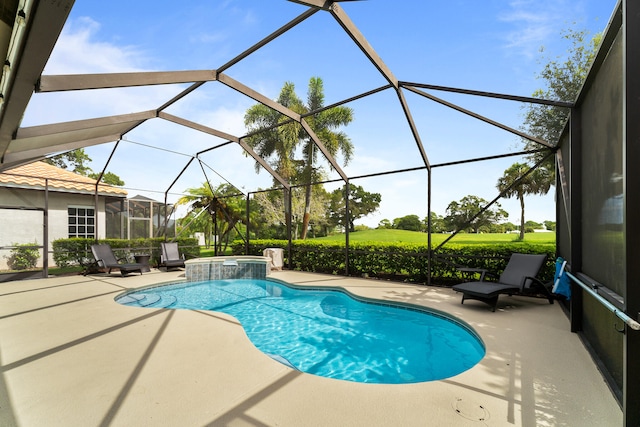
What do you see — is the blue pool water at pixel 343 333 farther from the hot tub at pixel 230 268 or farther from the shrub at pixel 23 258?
the shrub at pixel 23 258

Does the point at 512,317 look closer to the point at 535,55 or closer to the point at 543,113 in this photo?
the point at 543,113

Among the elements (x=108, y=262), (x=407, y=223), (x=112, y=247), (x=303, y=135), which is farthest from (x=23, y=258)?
(x=407, y=223)

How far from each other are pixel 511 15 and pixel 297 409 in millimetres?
11950

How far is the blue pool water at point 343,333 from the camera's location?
4082 millimetres

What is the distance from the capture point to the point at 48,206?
1159cm

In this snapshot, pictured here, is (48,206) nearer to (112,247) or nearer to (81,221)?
(81,221)

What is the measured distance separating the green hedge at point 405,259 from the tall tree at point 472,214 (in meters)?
23.0

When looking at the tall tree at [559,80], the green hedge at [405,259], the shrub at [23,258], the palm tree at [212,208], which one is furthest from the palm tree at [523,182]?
the shrub at [23,258]

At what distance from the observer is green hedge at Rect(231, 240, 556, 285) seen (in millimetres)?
7387

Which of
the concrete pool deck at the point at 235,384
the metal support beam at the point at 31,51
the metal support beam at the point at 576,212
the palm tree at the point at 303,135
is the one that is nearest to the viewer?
the metal support beam at the point at 31,51

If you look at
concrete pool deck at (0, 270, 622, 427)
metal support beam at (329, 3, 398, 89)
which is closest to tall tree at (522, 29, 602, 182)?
metal support beam at (329, 3, 398, 89)

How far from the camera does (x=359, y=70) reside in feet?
22.9

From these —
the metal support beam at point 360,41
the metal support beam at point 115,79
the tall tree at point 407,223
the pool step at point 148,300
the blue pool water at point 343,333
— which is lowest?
the blue pool water at point 343,333

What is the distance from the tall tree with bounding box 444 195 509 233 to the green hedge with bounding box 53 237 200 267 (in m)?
25.7
